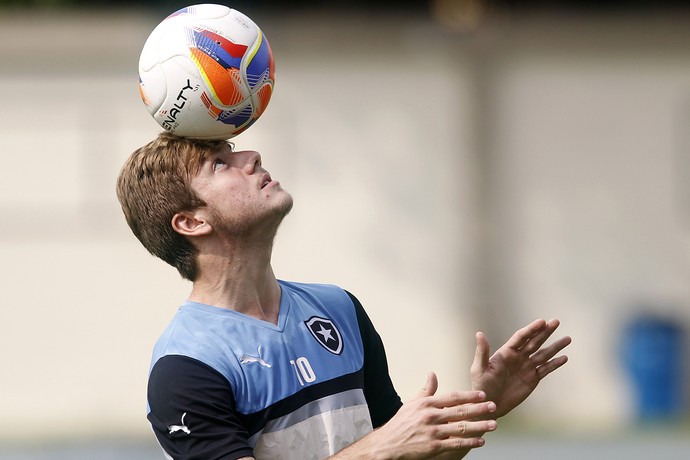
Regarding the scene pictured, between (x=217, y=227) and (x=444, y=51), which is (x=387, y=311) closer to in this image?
(x=444, y=51)

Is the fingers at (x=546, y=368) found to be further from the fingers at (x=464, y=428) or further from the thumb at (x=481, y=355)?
the fingers at (x=464, y=428)

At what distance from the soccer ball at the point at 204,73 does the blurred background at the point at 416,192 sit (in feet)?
28.6

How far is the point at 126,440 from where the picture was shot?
40.4 feet

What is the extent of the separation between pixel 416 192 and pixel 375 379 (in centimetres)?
908

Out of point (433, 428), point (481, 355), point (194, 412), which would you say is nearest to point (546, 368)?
point (481, 355)

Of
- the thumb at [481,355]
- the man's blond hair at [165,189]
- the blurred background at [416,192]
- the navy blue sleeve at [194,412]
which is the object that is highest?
the blurred background at [416,192]

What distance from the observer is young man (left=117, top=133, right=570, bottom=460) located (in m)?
3.93

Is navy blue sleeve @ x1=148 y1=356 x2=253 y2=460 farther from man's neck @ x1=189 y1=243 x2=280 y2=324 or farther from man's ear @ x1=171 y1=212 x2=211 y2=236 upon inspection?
man's ear @ x1=171 y1=212 x2=211 y2=236

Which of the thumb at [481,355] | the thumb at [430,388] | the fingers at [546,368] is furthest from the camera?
the fingers at [546,368]

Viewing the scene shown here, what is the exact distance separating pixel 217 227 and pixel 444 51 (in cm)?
956

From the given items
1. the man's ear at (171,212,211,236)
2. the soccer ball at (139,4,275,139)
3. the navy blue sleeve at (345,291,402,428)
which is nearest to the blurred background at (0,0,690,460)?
the navy blue sleeve at (345,291,402,428)

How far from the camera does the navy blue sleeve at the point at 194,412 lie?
3.85 metres

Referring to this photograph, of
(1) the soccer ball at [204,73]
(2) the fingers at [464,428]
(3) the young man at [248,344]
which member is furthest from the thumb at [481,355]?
(1) the soccer ball at [204,73]

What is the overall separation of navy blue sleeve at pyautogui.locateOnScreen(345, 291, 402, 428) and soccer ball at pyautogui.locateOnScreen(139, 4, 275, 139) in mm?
851
